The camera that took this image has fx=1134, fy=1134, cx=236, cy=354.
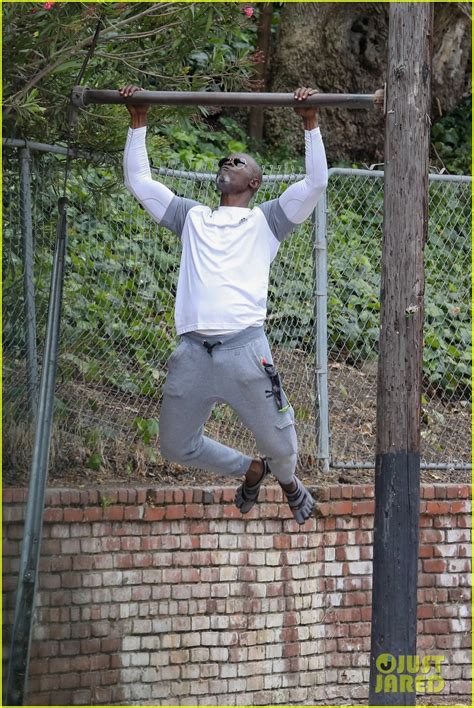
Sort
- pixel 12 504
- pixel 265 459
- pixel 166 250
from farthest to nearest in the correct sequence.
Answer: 1. pixel 166 250
2. pixel 12 504
3. pixel 265 459

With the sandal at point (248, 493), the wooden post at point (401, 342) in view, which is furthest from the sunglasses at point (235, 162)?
the sandal at point (248, 493)

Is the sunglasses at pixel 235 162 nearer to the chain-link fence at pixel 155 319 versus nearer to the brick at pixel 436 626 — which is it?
the chain-link fence at pixel 155 319

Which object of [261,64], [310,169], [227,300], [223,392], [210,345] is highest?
[261,64]

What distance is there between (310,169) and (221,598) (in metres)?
3.13

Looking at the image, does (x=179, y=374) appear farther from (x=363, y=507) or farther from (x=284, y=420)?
(x=363, y=507)

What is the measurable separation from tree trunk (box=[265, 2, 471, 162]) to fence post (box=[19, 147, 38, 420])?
6.08 m

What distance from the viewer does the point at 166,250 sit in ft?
25.9

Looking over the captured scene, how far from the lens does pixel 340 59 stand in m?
12.2

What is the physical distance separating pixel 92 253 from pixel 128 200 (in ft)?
1.57

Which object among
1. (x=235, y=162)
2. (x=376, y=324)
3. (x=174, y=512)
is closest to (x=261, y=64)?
(x=376, y=324)

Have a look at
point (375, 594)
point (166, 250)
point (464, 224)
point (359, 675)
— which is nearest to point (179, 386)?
point (375, 594)

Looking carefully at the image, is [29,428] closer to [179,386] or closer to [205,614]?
[179,386]

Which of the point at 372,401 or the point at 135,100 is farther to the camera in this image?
the point at 372,401

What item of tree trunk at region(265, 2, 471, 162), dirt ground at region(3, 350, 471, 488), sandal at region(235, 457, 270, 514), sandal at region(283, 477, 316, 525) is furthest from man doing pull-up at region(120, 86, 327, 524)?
tree trunk at region(265, 2, 471, 162)
